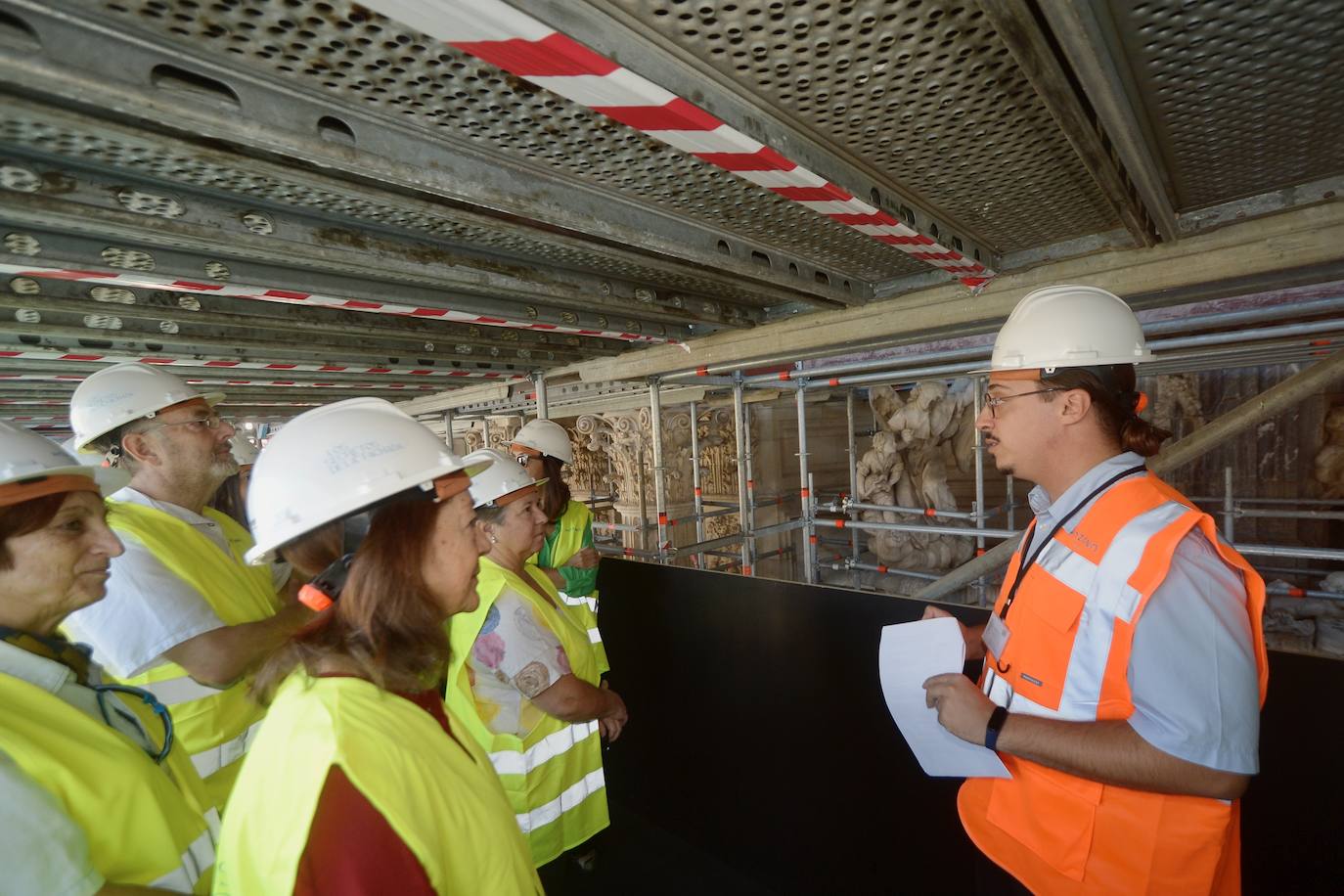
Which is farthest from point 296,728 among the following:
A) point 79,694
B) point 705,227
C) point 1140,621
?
point 705,227

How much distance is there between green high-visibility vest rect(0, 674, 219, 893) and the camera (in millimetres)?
1179

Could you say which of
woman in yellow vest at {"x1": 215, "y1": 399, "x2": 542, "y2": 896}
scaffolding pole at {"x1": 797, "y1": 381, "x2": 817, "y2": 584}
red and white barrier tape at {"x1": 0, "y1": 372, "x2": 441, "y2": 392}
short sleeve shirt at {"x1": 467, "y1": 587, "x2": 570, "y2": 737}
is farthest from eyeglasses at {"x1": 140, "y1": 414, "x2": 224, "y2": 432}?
scaffolding pole at {"x1": 797, "y1": 381, "x2": 817, "y2": 584}

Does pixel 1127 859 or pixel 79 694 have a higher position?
pixel 79 694

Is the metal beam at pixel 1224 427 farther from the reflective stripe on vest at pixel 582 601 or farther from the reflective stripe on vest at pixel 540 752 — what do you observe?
the reflective stripe on vest at pixel 582 601

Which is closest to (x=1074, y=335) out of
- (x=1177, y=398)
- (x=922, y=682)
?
(x=922, y=682)

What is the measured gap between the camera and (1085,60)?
3.81 feet

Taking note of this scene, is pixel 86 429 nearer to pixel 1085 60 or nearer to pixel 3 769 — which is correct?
pixel 3 769

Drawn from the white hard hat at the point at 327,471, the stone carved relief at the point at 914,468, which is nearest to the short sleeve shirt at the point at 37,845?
the white hard hat at the point at 327,471

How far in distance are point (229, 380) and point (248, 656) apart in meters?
4.06

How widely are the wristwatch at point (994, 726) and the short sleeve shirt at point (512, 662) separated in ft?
5.02

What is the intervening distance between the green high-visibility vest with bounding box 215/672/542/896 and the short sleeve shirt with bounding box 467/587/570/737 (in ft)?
3.39

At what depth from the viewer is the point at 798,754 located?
306 centimetres

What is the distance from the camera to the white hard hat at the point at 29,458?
1.41 m

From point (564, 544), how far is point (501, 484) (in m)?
1.50
